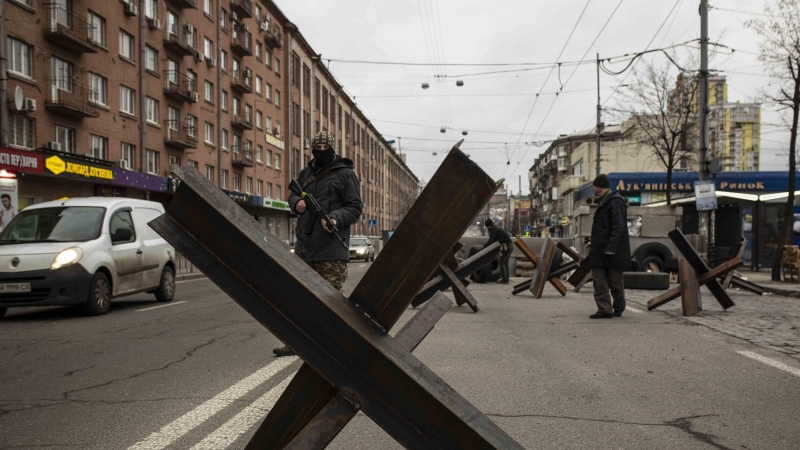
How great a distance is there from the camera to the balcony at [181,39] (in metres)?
35.3

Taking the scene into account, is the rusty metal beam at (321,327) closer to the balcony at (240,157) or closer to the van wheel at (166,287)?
the van wheel at (166,287)

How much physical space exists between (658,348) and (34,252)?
8.63 m

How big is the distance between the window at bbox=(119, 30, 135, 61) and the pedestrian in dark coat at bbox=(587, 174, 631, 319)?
2835 centimetres

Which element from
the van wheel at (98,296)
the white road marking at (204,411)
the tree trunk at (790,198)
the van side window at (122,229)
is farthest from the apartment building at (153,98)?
the tree trunk at (790,198)

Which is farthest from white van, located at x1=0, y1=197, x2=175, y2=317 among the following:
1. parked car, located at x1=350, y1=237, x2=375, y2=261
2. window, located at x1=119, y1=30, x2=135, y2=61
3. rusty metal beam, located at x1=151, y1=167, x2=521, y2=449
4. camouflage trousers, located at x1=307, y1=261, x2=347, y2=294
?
parked car, located at x1=350, y1=237, x2=375, y2=261

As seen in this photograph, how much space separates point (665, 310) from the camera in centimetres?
1020

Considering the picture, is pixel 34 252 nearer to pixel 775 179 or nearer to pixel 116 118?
pixel 116 118

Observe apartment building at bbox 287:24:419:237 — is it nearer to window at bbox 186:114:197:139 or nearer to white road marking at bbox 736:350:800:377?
window at bbox 186:114:197:139

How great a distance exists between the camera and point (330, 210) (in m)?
5.75

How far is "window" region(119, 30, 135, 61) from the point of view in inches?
1232

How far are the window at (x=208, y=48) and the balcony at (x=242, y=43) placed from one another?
2614mm

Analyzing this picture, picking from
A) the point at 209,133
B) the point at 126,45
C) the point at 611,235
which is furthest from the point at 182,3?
the point at 611,235

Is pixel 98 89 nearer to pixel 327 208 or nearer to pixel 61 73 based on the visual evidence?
pixel 61 73

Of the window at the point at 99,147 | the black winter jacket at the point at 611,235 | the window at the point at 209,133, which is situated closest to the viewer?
the black winter jacket at the point at 611,235
